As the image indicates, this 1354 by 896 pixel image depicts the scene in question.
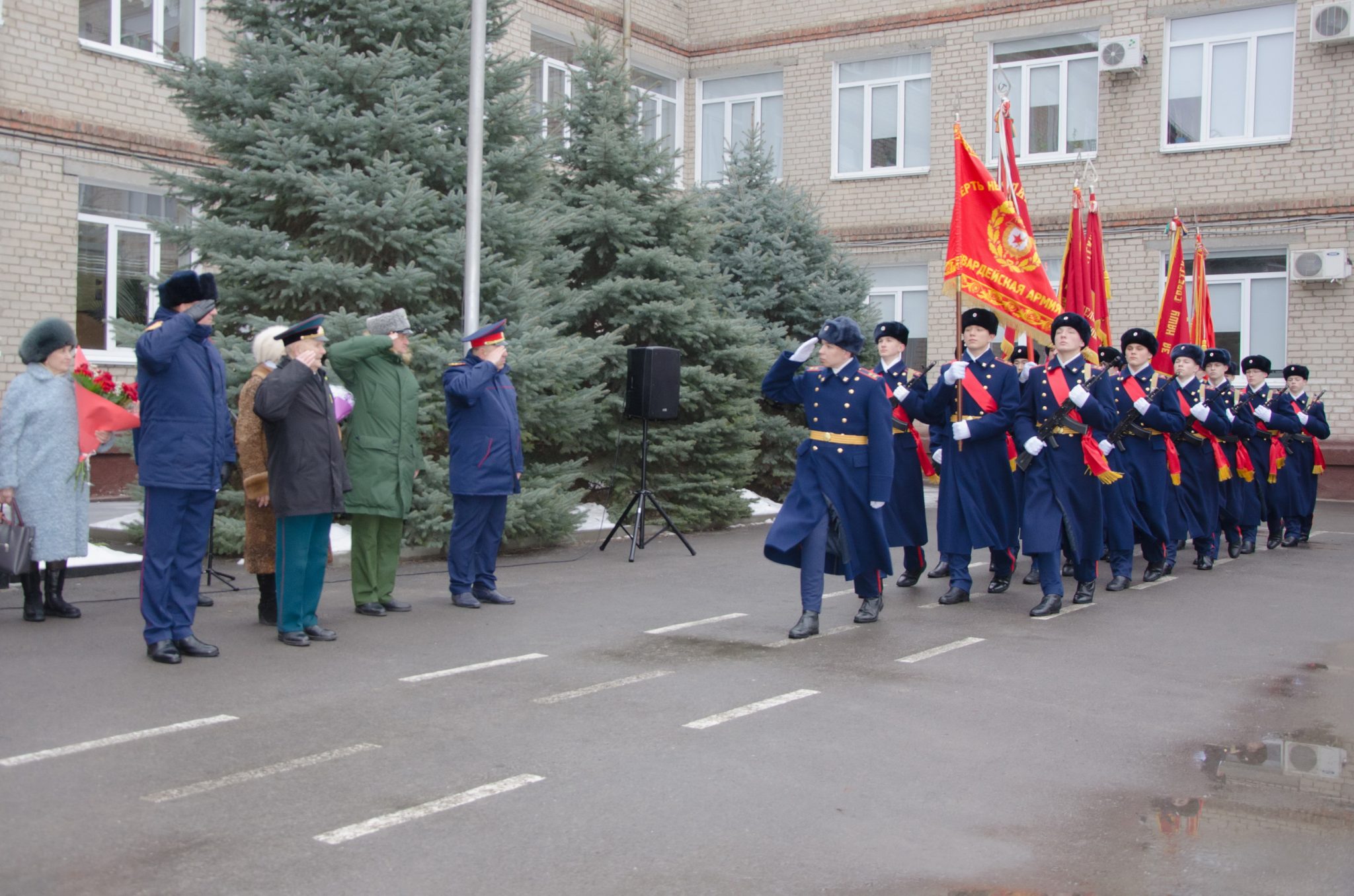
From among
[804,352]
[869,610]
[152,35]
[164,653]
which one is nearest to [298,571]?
[164,653]

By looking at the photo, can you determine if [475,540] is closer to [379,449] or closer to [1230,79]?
[379,449]

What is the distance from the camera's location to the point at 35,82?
15.6 meters

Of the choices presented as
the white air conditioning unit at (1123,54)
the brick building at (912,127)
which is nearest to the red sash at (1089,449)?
A: the brick building at (912,127)

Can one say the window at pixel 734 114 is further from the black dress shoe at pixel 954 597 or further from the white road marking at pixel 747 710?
the white road marking at pixel 747 710

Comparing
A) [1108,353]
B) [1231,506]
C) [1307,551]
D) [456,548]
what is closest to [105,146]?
[456,548]

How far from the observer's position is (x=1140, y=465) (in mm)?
11469

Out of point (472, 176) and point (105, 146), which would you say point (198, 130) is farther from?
point (105, 146)

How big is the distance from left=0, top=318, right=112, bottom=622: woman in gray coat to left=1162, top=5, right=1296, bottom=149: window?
18343mm

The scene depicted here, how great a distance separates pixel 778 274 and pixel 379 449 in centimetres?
902

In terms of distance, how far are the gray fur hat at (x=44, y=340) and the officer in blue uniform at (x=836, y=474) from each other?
4.40 meters

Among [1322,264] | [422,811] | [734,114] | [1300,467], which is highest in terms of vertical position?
[734,114]

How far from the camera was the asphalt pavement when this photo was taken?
4.23 meters

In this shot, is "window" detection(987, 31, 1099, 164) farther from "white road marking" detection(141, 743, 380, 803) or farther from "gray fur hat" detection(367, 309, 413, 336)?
"white road marking" detection(141, 743, 380, 803)

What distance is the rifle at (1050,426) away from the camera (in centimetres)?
980
